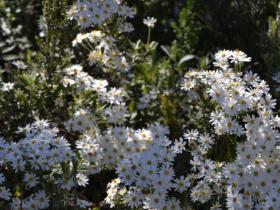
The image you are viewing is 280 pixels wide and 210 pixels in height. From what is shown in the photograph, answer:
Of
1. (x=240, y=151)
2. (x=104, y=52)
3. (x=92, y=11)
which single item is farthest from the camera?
(x=104, y=52)

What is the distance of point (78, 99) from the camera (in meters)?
3.96

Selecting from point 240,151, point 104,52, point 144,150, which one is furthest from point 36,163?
point 240,151

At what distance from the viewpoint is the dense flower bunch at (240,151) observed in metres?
3.26

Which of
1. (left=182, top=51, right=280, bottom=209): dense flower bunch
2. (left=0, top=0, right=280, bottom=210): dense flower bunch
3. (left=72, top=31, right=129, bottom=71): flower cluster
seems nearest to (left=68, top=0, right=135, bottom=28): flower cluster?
(left=0, top=0, right=280, bottom=210): dense flower bunch

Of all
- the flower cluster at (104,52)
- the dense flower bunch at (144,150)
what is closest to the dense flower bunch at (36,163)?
the dense flower bunch at (144,150)

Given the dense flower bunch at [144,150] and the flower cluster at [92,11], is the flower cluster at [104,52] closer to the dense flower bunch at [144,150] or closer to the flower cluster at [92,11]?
the dense flower bunch at [144,150]

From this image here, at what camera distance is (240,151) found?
3316mm

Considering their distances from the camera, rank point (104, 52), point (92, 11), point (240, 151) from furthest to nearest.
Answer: point (104, 52) → point (92, 11) → point (240, 151)

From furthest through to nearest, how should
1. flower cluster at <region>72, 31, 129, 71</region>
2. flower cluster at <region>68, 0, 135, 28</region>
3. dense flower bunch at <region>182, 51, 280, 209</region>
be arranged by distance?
flower cluster at <region>72, 31, 129, 71</region>
flower cluster at <region>68, 0, 135, 28</region>
dense flower bunch at <region>182, 51, 280, 209</region>

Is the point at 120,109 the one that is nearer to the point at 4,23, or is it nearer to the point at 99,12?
the point at 99,12

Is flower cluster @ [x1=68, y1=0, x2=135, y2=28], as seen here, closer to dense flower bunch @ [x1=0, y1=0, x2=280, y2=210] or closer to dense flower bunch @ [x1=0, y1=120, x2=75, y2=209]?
dense flower bunch @ [x1=0, y1=0, x2=280, y2=210]

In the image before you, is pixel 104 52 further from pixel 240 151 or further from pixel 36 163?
pixel 240 151

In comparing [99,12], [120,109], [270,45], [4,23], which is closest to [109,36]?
[99,12]

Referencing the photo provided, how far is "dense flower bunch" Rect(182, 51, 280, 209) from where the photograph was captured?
3.26 metres
